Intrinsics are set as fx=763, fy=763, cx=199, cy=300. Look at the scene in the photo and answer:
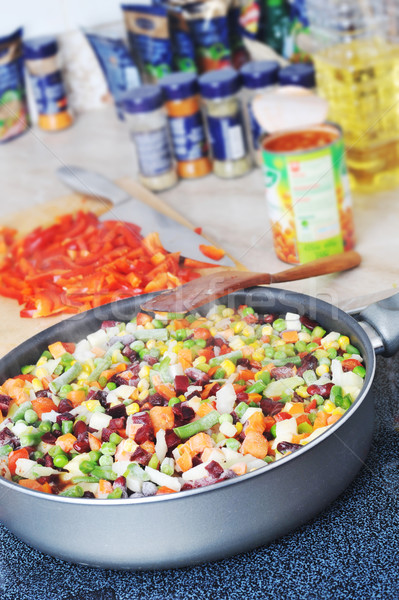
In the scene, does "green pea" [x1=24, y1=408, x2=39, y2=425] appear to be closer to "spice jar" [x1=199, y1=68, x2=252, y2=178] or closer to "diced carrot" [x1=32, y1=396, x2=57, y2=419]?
"diced carrot" [x1=32, y1=396, x2=57, y2=419]

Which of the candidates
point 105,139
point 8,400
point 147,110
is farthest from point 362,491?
point 105,139

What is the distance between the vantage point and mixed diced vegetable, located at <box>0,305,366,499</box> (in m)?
0.77

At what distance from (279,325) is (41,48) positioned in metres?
1.22

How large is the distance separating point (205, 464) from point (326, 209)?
1.76 feet

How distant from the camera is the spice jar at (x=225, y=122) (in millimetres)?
1465

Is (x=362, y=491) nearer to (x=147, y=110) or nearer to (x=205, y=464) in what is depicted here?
(x=205, y=464)

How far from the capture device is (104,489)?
75 centimetres

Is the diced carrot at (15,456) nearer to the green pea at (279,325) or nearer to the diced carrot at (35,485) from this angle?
the diced carrot at (35,485)

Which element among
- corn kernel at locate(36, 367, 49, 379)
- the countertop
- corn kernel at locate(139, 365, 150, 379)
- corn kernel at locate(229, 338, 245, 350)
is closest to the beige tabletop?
the countertop

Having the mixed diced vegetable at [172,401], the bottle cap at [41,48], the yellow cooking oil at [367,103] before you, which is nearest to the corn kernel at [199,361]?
the mixed diced vegetable at [172,401]

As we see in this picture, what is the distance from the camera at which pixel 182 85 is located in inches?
58.5

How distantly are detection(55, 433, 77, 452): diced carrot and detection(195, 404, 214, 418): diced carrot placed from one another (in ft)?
0.45

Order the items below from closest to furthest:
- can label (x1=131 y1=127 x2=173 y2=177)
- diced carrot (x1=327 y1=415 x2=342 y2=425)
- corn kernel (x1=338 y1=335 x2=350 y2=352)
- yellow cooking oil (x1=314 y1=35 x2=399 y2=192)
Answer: diced carrot (x1=327 y1=415 x2=342 y2=425), corn kernel (x1=338 y1=335 x2=350 y2=352), yellow cooking oil (x1=314 y1=35 x2=399 y2=192), can label (x1=131 y1=127 x2=173 y2=177)

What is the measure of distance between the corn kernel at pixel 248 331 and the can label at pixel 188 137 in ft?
2.29
